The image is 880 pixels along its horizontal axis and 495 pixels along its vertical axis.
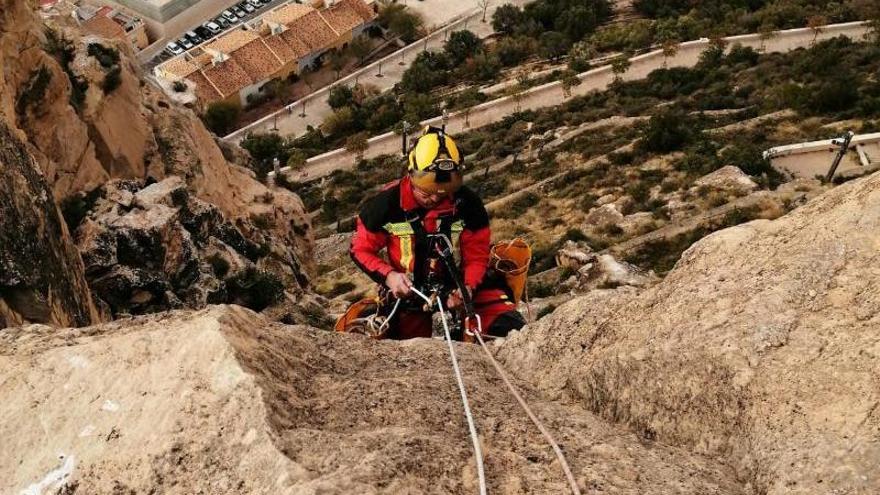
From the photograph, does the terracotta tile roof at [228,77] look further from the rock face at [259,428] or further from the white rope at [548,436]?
the white rope at [548,436]

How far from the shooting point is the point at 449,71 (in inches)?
2164

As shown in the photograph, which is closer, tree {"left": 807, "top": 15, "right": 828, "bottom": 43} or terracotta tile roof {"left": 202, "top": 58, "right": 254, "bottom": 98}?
tree {"left": 807, "top": 15, "right": 828, "bottom": 43}

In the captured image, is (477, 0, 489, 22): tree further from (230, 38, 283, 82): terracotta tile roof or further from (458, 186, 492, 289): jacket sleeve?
(458, 186, 492, 289): jacket sleeve

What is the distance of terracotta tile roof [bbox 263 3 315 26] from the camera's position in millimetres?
60656

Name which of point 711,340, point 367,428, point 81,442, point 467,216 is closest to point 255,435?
point 367,428

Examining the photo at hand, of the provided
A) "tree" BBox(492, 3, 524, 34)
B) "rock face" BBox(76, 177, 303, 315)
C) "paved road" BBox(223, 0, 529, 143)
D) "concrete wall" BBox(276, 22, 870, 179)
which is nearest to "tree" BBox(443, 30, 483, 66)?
"paved road" BBox(223, 0, 529, 143)

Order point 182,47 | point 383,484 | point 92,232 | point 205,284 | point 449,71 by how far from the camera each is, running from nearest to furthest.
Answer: point 383,484 < point 92,232 < point 205,284 < point 449,71 < point 182,47

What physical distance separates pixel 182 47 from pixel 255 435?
59.5 metres

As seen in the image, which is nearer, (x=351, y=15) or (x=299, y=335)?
(x=299, y=335)

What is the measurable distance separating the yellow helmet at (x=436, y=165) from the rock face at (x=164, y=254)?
6565mm

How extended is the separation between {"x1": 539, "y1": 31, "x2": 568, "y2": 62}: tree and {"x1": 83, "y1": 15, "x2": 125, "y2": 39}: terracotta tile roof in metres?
26.9

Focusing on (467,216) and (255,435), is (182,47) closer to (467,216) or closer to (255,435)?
(467,216)

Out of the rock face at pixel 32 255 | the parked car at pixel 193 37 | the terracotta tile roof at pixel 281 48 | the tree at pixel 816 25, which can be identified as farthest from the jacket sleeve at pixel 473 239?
the parked car at pixel 193 37

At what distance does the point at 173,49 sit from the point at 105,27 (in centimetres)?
494
